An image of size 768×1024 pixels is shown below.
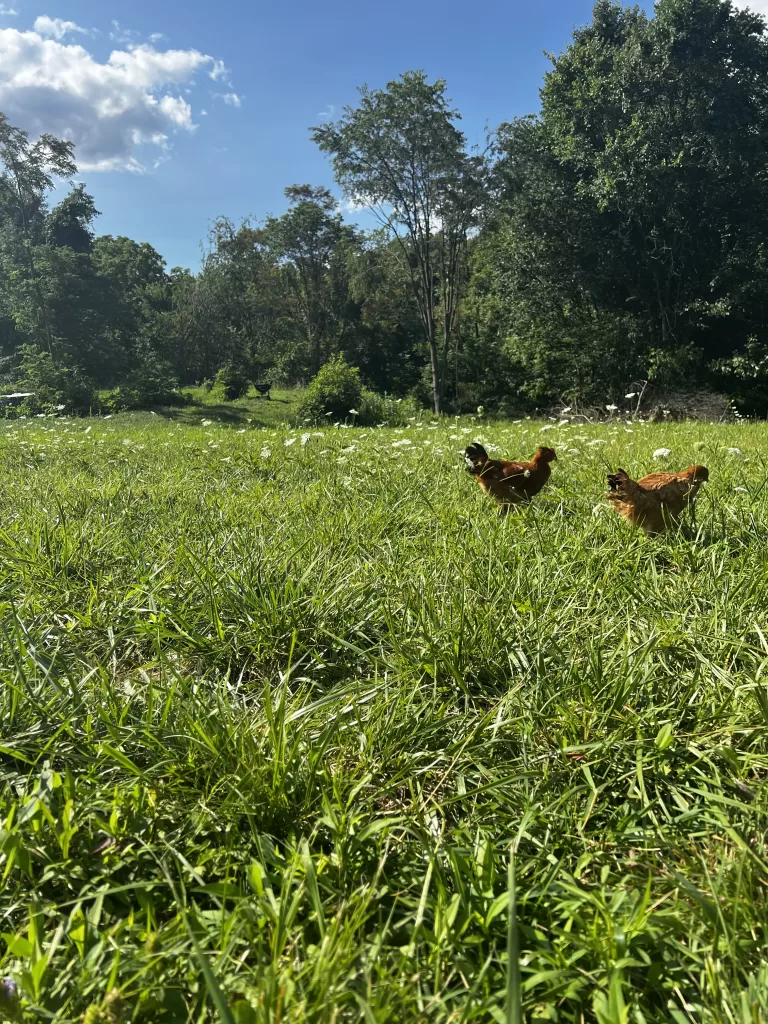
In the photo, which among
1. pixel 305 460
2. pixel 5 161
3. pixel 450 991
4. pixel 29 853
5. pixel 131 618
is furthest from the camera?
pixel 5 161

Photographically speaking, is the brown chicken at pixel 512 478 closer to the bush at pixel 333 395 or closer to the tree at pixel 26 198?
the bush at pixel 333 395

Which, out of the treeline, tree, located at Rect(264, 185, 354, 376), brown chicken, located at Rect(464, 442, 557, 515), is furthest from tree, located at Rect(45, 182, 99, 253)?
brown chicken, located at Rect(464, 442, 557, 515)

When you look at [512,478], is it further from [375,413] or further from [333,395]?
[333,395]

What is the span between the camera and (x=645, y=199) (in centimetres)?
1531

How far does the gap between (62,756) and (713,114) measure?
67.1 ft

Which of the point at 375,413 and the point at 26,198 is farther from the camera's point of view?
the point at 26,198

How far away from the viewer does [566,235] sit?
1795 cm

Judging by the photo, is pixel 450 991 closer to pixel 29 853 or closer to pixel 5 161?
pixel 29 853

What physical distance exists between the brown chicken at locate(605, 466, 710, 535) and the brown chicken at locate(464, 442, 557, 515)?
541mm

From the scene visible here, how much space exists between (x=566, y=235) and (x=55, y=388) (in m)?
18.0

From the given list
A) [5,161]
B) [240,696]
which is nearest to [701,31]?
[240,696]

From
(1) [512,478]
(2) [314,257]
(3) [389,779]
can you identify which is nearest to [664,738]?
(3) [389,779]

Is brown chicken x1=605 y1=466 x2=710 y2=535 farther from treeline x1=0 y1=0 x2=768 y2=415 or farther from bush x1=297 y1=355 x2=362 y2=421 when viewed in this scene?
treeline x1=0 y1=0 x2=768 y2=415

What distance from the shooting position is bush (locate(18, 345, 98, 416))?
60.7 ft
